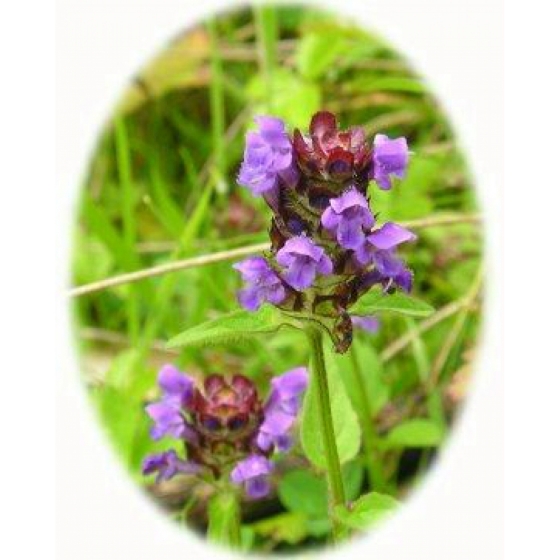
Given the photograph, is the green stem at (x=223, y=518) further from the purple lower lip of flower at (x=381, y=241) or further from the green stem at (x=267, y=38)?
the green stem at (x=267, y=38)

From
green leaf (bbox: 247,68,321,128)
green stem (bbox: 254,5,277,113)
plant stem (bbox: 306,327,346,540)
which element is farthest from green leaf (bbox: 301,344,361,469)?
green stem (bbox: 254,5,277,113)

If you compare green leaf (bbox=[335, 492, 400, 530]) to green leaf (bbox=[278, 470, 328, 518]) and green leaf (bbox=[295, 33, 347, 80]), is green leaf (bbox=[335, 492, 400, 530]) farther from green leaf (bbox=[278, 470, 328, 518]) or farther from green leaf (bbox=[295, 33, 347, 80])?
green leaf (bbox=[295, 33, 347, 80])

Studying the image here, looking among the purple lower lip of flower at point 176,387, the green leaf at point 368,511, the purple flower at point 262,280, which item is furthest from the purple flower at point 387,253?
the purple lower lip of flower at point 176,387

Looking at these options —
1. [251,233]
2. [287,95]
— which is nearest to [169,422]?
[251,233]

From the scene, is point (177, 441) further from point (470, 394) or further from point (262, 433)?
point (470, 394)

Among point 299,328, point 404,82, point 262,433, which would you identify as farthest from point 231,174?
point 299,328
